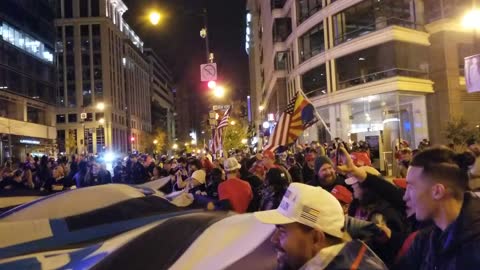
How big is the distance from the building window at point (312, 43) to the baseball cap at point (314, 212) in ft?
123

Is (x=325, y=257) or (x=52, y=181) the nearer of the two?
(x=325, y=257)

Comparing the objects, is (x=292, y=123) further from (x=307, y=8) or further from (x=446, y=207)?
(x=307, y=8)

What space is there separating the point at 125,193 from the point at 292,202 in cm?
396

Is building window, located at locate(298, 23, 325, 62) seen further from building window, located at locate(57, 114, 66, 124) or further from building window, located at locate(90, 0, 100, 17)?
building window, located at locate(90, 0, 100, 17)

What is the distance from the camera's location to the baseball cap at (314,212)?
7.52 feet

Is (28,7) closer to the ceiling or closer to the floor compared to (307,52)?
closer to the ceiling

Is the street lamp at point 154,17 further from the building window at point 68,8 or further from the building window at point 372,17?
the building window at point 68,8

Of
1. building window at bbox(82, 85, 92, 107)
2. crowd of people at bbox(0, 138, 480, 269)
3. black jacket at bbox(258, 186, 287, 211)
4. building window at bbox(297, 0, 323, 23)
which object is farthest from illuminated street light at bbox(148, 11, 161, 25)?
building window at bbox(82, 85, 92, 107)

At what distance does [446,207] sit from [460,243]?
0.75 feet

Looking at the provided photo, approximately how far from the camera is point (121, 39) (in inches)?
5251

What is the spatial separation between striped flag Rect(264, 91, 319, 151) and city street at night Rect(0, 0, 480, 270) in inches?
1.4

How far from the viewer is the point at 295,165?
35.7 ft

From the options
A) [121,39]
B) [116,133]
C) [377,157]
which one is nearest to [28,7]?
[377,157]

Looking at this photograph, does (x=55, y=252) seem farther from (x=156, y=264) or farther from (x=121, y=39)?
(x=121, y=39)
